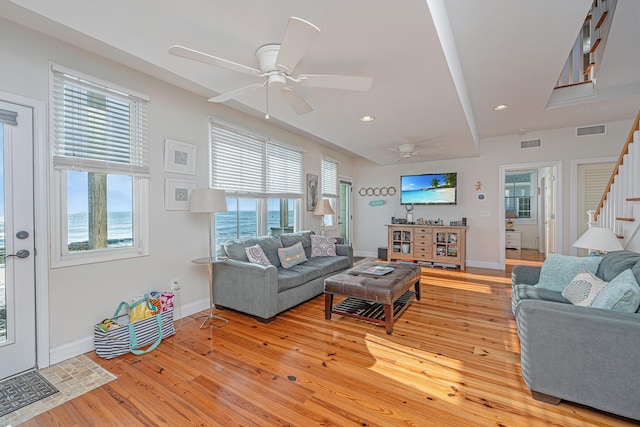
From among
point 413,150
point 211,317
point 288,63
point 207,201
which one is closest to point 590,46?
point 413,150

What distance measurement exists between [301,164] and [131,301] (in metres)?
3.44

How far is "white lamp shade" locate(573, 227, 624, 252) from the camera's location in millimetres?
2666

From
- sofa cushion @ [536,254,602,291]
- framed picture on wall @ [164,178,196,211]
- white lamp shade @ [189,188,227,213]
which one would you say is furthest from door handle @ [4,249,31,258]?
sofa cushion @ [536,254,602,291]

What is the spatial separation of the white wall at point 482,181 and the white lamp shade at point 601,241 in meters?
2.87

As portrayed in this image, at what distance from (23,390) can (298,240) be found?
3.10 m

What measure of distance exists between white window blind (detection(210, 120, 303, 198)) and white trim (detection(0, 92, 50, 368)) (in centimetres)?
160

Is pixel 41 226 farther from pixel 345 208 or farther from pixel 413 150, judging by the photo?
pixel 345 208

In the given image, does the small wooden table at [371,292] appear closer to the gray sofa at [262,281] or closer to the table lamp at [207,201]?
the gray sofa at [262,281]

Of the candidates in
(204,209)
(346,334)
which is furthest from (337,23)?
(346,334)

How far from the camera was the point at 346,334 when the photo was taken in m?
2.84

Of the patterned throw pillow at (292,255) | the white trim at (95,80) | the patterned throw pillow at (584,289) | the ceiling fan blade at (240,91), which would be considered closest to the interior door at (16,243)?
the white trim at (95,80)

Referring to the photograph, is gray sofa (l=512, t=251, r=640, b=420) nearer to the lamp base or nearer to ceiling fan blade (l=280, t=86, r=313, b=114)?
ceiling fan blade (l=280, t=86, r=313, b=114)

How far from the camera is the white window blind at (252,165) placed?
12.3 feet

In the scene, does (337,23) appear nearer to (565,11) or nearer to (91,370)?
(565,11)
